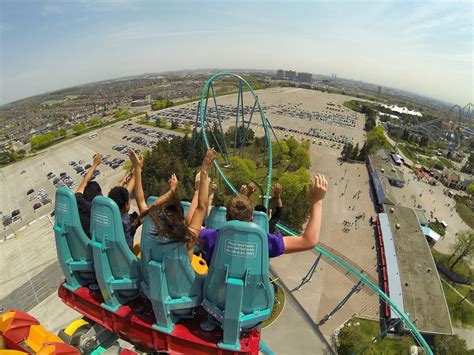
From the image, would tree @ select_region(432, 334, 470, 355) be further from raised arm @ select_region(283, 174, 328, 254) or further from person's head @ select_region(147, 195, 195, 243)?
person's head @ select_region(147, 195, 195, 243)

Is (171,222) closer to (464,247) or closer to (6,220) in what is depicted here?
(464,247)

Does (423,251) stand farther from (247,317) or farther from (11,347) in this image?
(11,347)

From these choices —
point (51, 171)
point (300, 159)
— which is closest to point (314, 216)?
Result: point (300, 159)

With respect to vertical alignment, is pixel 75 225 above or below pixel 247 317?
above

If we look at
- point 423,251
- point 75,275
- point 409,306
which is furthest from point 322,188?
point 423,251

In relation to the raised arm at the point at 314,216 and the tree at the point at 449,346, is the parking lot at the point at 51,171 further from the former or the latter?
the tree at the point at 449,346

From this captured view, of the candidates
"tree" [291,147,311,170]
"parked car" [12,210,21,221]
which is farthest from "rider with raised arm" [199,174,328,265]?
"tree" [291,147,311,170]

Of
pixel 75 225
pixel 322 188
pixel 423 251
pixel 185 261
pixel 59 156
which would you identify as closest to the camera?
pixel 322 188
